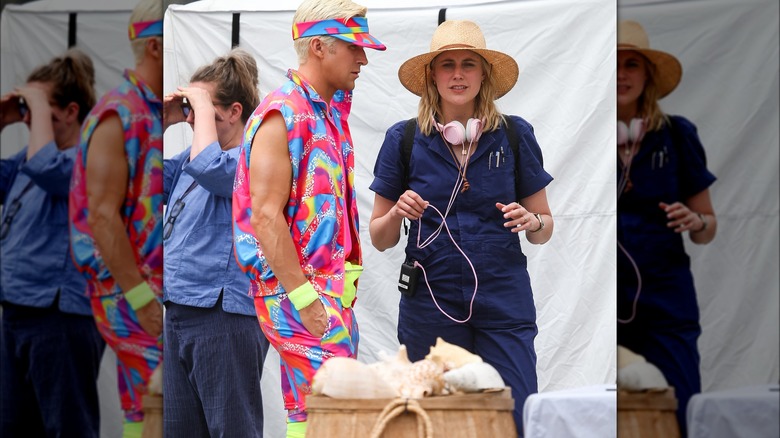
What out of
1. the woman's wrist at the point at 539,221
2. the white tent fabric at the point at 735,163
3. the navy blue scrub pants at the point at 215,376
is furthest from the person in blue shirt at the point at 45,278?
the white tent fabric at the point at 735,163

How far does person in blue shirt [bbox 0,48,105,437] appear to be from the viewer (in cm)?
279

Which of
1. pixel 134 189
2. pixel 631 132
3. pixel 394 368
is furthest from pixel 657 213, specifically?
pixel 134 189

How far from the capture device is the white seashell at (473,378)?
284 cm

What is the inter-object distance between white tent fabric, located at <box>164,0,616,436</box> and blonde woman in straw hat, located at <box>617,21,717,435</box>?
0.53m

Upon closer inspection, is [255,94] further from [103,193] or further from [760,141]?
[760,141]

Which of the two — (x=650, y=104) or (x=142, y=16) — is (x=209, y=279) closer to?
(x=142, y=16)

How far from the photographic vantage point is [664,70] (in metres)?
2.49

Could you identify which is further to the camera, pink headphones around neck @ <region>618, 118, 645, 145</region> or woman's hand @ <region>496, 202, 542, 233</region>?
woman's hand @ <region>496, 202, 542, 233</region>

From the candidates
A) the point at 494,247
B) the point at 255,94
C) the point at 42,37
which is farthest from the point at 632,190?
the point at 42,37

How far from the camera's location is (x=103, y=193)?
2.84m

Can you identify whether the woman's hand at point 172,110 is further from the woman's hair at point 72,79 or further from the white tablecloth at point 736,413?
the white tablecloth at point 736,413

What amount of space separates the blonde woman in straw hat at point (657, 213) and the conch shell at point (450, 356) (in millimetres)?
492

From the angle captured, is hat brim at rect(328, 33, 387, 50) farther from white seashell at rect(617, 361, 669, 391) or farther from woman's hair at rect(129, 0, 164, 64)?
white seashell at rect(617, 361, 669, 391)

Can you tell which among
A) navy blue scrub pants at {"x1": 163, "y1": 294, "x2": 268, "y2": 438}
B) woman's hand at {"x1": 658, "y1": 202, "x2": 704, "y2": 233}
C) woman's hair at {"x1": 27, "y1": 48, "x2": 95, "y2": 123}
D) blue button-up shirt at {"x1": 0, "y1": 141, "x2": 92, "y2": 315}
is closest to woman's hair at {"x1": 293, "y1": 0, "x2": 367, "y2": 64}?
woman's hair at {"x1": 27, "y1": 48, "x2": 95, "y2": 123}
